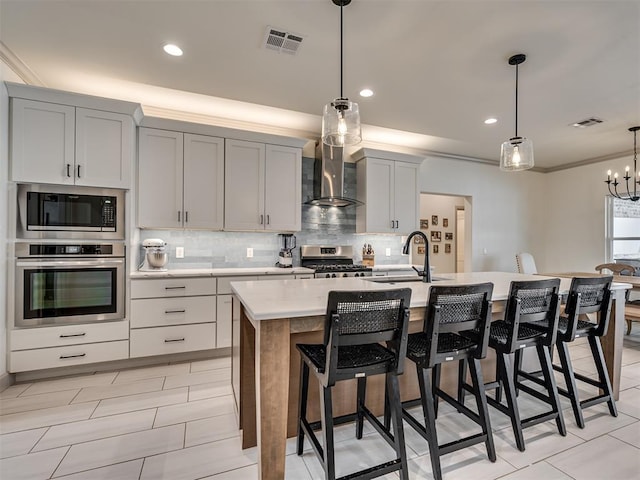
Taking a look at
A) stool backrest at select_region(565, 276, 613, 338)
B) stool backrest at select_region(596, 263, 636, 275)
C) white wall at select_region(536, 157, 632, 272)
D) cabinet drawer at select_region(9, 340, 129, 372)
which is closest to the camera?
stool backrest at select_region(565, 276, 613, 338)

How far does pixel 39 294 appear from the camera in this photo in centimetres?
276

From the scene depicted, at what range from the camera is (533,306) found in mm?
1938

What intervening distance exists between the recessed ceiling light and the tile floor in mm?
2750

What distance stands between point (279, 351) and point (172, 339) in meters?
2.25

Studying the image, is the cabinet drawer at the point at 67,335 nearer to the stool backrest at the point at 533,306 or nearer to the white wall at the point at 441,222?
the stool backrest at the point at 533,306

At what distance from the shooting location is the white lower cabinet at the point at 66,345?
8.87ft

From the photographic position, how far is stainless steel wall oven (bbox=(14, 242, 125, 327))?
2.71m

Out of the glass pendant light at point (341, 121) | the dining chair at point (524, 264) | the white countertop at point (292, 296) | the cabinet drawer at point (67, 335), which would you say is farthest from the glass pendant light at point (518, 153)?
the cabinet drawer at point (67, 335)

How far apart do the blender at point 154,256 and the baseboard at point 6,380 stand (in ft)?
4.30

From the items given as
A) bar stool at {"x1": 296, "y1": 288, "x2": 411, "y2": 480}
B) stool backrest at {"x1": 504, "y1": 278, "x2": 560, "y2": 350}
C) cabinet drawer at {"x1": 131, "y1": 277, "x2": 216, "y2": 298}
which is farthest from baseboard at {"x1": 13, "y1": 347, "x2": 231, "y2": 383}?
stool backrest at {"x1": 504, "y1": 278, "x2": 560, "y2": 350}

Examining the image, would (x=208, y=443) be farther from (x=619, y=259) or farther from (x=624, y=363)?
(x=619, y=259)

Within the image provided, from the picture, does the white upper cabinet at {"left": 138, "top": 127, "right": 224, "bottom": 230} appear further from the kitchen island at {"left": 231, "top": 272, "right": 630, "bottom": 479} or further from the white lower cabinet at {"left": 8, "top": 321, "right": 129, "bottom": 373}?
the kitchen island at {"left": 231, "top": 272, "right": 630, "bottom": 479}

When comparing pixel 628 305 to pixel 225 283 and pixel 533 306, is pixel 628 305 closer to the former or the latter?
pixel 533 306

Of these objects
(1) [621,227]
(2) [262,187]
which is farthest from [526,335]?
(1) [621,227]
